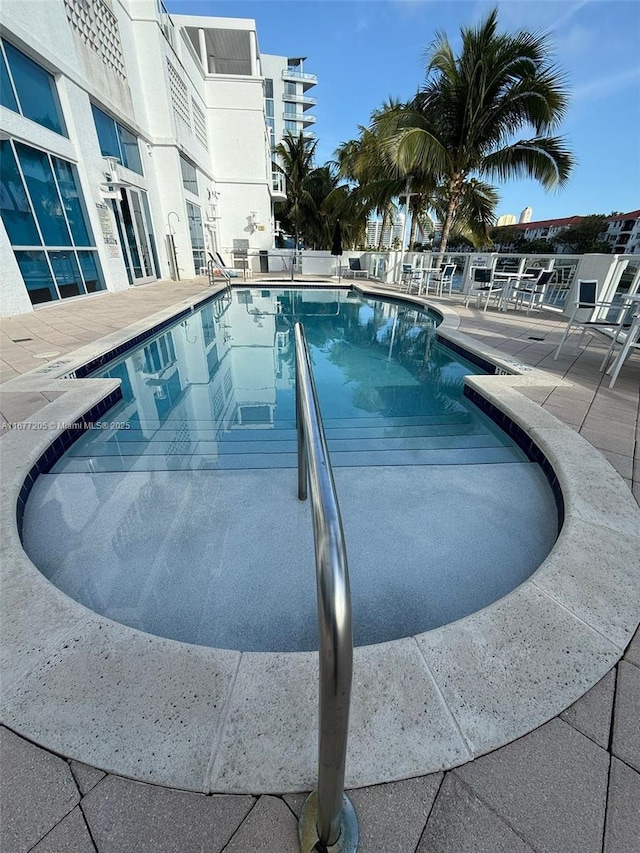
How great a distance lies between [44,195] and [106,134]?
389cm

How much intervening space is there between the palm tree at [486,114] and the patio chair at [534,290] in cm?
312

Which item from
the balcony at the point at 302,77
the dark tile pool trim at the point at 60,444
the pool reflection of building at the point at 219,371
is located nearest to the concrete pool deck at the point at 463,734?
the dark tile pool trim at the point at 60,444

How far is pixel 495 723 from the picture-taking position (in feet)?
3.67

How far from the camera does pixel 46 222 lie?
7746mm

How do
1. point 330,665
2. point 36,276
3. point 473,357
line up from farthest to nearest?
1. point 36,276
2. point 473,357
3. point 330,665

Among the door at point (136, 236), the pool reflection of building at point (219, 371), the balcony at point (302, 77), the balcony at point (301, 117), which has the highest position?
the balcony at point (302, 77)

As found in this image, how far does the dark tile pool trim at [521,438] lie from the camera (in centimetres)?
239

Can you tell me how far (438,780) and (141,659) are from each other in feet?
3.23

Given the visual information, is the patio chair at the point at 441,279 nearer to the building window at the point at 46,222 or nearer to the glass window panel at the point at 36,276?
the building window at the point at 46,222

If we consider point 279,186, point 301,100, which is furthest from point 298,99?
point 279,186

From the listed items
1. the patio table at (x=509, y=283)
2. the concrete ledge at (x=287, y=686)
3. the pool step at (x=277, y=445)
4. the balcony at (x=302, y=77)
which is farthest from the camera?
the balcony at (x=302, y=77)

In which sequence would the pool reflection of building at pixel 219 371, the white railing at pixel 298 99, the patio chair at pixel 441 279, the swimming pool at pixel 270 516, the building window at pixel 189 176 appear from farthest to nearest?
the white railing at pixel 298 99
the building window at pixel 189 176
the patio chair at pixel 441 279
the pool reflection of building at pixel 219 371
the swimming pool at pixel 270 516

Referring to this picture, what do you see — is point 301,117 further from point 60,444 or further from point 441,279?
point 60,444

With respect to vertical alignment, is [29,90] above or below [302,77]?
below
